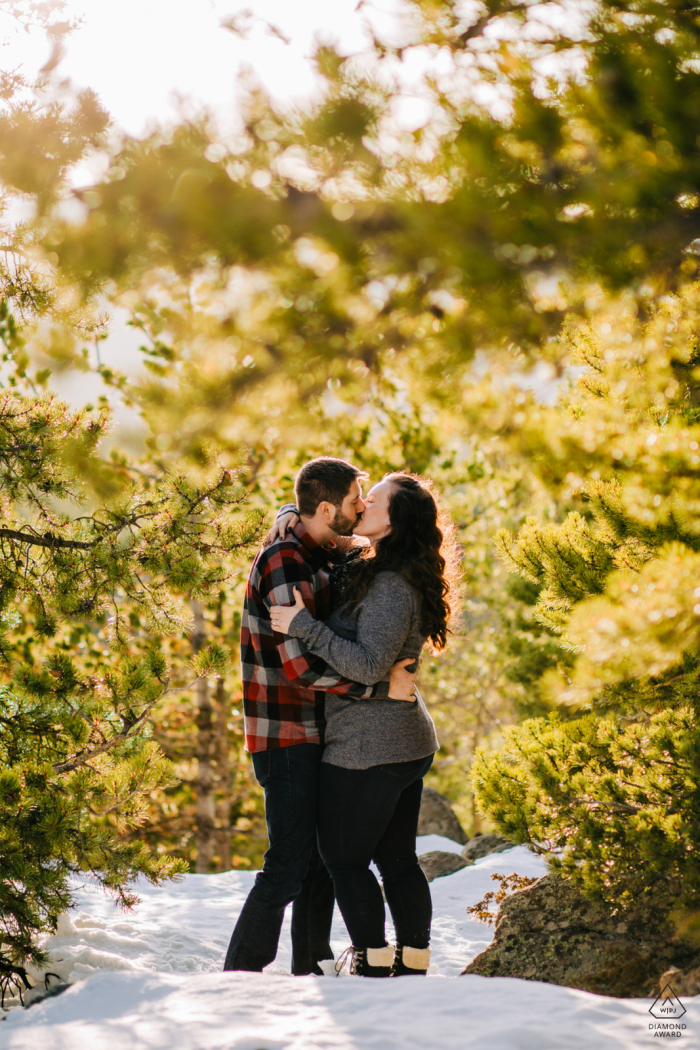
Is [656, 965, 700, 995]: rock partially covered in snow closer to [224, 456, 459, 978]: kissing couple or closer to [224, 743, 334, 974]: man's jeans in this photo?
[224, 456, 459, 978]: kissing couple

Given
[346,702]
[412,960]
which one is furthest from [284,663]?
[412,960]

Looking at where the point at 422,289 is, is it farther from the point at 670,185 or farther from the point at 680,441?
the point at 680,441

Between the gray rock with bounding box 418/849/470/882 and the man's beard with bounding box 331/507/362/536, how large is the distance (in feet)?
13.0

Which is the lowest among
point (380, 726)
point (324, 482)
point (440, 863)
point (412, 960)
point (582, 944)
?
point (440, 863)

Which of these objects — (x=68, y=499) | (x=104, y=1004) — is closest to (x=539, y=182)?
(x=68, y=499)

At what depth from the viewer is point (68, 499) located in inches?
122

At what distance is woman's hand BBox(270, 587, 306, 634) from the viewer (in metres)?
2.52

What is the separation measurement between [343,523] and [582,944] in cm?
212

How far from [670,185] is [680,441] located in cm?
110

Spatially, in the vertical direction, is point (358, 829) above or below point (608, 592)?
below

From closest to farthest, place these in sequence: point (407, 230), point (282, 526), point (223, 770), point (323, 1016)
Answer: point (407, 230), point (323, 1016), point (282, 526), point (223, 770)

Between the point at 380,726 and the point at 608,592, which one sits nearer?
the point at 608,592

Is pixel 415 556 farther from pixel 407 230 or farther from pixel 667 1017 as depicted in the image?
pixel 667 1017

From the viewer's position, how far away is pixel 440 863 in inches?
230
